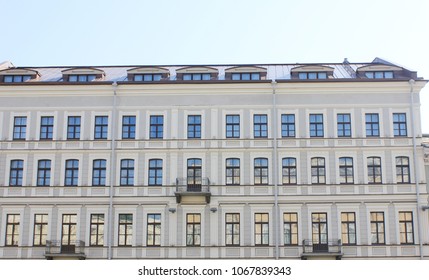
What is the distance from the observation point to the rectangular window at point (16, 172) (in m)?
35.7

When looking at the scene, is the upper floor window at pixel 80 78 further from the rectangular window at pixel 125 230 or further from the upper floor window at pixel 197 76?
the rectangular window at pixel 125 230

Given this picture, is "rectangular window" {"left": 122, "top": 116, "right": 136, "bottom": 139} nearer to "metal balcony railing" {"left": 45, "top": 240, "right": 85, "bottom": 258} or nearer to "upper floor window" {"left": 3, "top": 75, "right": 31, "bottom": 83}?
"metal balcony railing" {"left": 45, "top": 240, "right": 85, "bottom": 258}

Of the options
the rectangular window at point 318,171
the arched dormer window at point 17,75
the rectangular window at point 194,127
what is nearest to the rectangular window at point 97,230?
the rectangular window at point 194,127

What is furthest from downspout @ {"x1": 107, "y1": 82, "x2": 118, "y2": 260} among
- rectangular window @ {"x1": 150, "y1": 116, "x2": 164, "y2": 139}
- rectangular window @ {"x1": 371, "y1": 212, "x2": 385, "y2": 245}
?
rectangular window @ {"x1": 371, "y1": 212, "x2": 385, "y2": 245}

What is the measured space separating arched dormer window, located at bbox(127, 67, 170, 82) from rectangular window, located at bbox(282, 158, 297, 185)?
9.81m

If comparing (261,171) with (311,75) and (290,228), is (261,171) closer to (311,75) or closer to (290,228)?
(290,228)

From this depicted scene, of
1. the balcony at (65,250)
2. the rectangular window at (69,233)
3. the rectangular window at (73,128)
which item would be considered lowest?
the balcony at (65,250)

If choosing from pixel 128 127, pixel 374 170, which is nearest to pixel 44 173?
pixel 128 127

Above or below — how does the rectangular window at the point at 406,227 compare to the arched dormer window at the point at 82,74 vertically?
below

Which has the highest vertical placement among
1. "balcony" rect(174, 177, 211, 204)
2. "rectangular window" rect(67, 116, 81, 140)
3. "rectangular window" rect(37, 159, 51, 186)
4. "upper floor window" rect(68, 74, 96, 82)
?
"upper floor window" rect(68, 74, 96, 82)

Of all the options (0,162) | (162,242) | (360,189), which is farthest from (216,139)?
(0,162)

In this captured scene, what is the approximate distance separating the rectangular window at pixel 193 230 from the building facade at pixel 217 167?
69 mm

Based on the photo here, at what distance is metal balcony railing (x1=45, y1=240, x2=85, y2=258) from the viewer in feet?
111

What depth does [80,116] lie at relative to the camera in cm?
3653
